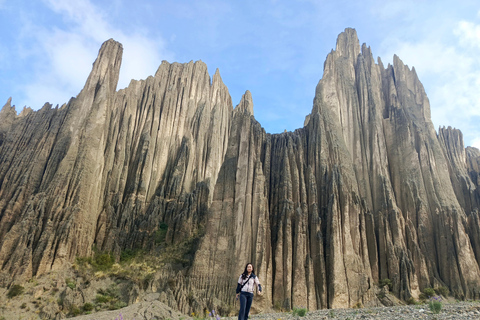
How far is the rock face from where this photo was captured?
35.4 meters

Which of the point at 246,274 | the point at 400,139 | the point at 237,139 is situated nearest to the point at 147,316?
the point at 246,274

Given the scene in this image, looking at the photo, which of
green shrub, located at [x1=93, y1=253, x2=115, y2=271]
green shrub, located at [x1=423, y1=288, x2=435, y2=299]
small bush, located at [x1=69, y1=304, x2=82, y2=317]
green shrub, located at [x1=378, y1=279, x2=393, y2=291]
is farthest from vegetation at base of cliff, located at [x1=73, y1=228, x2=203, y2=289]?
green shrub, located at [x1=423, y1=288, x2=435, y2=299]

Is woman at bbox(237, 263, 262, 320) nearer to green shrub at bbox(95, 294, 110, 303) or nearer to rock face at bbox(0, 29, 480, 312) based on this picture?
rock face at bbox(0, 29, 480, 312)

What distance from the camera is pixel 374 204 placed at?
4366cm

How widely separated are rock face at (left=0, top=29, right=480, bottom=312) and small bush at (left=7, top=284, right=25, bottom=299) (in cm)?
116

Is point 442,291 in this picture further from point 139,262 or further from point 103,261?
point 103,261

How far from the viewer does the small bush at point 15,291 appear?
34.0 meters

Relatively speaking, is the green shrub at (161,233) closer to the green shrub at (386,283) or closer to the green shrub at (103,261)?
the green shrub at (103,261)

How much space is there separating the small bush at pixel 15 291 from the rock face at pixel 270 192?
3.80ft

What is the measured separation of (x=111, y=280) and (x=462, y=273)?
3307 centimetres

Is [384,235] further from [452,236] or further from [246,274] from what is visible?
[246,274]

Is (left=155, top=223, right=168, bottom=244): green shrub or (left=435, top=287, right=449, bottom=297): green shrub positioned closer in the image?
(left=435, top=287, right=449, bottom=297): green shrub

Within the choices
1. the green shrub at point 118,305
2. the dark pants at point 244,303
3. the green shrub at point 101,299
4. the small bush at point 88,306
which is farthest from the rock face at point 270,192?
the dark pants at point 244,303

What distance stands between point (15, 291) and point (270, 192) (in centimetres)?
2447
